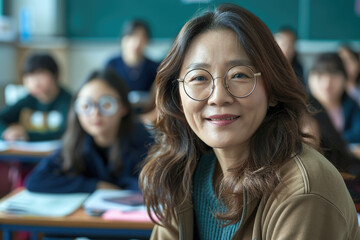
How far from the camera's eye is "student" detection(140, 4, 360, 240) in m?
0.90

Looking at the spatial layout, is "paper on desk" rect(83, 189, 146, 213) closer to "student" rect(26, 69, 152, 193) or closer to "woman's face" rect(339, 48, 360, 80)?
"student" rect(26, 69, 152, 193)

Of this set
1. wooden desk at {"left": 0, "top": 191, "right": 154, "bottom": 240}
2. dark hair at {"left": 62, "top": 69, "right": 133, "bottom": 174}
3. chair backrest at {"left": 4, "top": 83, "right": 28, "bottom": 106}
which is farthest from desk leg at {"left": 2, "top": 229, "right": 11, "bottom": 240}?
chair backrest at {"left": 4, "top": 83, "right": 28, "bottom": 106}

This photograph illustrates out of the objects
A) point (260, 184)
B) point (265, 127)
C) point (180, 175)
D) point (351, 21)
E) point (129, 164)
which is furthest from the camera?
point (351, 21)

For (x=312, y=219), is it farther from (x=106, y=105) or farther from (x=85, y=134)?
(x=85, y=134)

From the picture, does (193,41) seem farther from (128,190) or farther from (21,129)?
(21,129)

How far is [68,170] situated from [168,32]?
4038 millimetres

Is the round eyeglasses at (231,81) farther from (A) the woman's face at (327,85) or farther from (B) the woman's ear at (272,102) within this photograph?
(A) the woman's face at (327,85)

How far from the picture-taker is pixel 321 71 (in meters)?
3.22

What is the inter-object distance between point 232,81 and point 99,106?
4.46 feet

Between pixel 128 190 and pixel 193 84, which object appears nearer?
pixel 193 84

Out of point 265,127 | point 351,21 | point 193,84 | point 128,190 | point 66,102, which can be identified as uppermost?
point 351,21

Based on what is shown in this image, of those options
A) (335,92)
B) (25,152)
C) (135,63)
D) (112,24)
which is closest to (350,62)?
(335,92)

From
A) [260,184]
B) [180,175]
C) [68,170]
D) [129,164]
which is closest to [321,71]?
[129,164]

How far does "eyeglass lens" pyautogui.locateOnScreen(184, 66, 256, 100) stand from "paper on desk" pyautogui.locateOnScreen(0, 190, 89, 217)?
3.29ft
